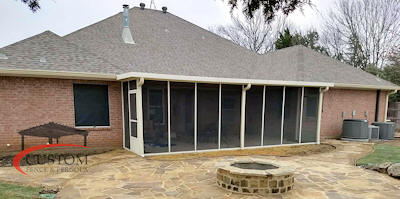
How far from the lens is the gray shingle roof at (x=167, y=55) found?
25.1 feet

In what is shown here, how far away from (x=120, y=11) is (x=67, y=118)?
7210 millimetres

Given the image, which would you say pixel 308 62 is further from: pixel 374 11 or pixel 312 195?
pixel 374 11

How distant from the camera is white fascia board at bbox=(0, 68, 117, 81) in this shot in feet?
21.0

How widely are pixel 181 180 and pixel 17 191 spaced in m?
2.98

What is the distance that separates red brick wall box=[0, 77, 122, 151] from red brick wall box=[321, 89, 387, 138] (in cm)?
998

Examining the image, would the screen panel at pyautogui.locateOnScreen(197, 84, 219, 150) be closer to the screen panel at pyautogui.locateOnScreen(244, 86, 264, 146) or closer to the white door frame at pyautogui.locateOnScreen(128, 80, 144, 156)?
the screen panel at pyautogui.locateOnScreen(244, 86, 264, 146)

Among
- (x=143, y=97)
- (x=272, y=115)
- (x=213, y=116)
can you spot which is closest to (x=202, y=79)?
(x=213, y=116)

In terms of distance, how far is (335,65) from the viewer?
497 inches

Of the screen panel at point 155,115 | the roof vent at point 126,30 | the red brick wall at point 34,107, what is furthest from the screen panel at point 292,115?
the roof vent at point 126,30

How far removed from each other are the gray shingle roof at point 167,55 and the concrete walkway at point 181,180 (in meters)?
3.37

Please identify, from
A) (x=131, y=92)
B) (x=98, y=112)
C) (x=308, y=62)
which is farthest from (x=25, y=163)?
(x=308, y=62)

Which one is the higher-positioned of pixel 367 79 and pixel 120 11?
pixel 120 11

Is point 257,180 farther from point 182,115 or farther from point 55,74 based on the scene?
point 55,74

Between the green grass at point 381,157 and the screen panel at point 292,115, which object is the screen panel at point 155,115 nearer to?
the screen panel at point 292,115
